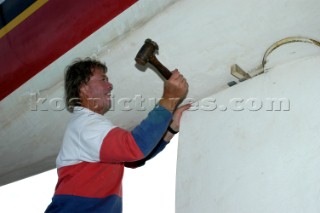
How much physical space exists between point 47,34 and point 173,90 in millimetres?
402

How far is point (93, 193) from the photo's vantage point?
51.2 inches

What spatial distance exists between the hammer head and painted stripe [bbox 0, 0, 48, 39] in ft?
1.12

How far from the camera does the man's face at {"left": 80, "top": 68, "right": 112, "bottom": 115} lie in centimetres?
138

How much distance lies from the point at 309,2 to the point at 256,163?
41 cm

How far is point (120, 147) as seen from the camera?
3.94 ft

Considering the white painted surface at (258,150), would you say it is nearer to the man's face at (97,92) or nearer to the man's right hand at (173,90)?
the man's right hand at (173,90)

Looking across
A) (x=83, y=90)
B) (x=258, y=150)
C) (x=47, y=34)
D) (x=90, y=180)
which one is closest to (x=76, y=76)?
(x=83, y=90)

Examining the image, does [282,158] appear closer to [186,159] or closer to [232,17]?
[186,159]

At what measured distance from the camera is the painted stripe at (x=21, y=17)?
131 centimetres

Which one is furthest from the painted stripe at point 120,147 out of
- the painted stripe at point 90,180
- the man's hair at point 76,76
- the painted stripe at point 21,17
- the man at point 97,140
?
the painted stripe at point 21,17

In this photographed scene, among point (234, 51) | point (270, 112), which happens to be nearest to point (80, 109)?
point (234, 51)

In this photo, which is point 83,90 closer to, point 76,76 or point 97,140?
point 76,76

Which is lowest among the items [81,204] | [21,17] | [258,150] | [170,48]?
[81,204]

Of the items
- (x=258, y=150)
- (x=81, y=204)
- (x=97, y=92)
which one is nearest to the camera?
(x=258, y=150)
